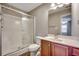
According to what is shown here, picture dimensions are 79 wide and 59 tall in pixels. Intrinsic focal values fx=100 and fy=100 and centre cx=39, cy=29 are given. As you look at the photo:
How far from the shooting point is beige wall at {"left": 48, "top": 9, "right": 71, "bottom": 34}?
1.61 m

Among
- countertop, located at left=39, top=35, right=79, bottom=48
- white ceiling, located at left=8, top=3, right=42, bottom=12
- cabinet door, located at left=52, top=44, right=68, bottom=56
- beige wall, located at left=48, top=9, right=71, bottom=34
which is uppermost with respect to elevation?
white ceiling, located at left=8, top=3, right=42, bottom=12

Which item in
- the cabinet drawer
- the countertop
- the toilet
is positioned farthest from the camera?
the toilet

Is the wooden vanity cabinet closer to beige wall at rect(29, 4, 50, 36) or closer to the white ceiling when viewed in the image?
beige wall at rect(29, 4, 50, 36)

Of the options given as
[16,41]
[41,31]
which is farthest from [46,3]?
[16,41]

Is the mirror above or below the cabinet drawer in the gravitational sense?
above

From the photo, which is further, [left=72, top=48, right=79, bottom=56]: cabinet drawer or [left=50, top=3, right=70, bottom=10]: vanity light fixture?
[left=50, top=3, right=70, bottom=10]: vanity light fixture

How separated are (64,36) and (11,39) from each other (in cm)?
84

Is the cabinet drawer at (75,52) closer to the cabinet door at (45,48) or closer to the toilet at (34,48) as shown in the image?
the cabinet door at (45,48)

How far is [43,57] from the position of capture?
1.59m

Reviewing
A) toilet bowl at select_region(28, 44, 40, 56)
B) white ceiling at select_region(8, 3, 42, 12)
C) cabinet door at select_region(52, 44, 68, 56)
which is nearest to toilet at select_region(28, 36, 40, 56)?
toilet bowl at select_region(28, 44, 40, 56)

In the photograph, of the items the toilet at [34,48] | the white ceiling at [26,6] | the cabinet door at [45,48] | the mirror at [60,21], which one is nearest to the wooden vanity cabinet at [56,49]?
the cabinet door at [45,48]

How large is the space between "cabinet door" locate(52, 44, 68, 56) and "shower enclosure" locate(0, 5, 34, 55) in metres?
0.42

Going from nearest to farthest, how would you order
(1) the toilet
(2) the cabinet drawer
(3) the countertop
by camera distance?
(2) the cabinet drawer < (3) the countertop < (1) the toilet

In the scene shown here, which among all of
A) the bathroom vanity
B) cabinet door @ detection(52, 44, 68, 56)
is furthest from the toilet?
cabinet door @ detection(52, 44, 68, 56)
